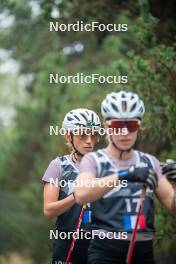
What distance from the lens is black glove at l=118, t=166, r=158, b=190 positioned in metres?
4.90

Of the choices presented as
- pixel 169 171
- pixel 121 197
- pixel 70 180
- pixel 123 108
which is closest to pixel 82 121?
pixel 70 180

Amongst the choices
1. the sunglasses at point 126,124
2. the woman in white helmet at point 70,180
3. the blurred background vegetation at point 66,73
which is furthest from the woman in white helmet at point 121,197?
the blurred background vegetation at point 66,73

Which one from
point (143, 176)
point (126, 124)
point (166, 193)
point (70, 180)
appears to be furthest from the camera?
point (70, 180)

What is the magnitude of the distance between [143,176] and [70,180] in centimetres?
173

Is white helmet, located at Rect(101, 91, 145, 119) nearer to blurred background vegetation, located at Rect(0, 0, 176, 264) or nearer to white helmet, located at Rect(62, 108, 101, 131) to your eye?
white helmet, located at Rect(62, 108, 101, 131)

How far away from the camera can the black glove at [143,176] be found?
4900 mm

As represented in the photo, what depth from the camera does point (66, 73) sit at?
1895 centimetres

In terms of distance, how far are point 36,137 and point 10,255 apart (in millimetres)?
6129

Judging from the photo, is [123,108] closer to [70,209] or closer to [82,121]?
[82,121]

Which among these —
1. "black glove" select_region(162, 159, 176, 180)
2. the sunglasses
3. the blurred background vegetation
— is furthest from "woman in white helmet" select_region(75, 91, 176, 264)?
the blurred background vegetation

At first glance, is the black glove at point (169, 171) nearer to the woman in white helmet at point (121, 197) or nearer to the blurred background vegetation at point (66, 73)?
the woman in white helmet at point (121, 197)

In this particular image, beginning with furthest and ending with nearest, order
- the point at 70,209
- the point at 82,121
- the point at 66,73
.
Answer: the point at 66,73, the point at 82,121, the point at 70,209

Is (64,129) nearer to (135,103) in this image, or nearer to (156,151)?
(135,103)

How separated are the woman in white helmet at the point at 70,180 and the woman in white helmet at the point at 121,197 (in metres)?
1.24
